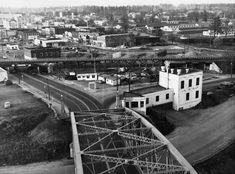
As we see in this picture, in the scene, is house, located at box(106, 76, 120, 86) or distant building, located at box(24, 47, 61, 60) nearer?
house, located at box(106, 76, 120, 86)

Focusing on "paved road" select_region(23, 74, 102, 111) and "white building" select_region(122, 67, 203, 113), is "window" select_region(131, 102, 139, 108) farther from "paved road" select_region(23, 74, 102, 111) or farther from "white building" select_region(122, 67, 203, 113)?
"paved road" select_region(23, 74, 102, 111)

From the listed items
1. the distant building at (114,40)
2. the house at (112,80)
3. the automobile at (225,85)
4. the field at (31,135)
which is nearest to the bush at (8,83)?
the field at (31,135)

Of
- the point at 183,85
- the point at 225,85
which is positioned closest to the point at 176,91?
the point at 183,85

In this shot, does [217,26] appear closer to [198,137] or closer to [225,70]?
[225,70]

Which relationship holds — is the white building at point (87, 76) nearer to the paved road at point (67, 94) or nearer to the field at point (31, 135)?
the paved road at point (67, 94)

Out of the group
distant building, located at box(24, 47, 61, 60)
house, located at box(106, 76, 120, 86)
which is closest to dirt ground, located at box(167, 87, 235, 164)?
house, located at box(106, 76, 120, 86)

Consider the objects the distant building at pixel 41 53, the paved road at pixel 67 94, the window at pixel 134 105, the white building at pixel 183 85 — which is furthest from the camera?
the distant building at pixel 41 53
